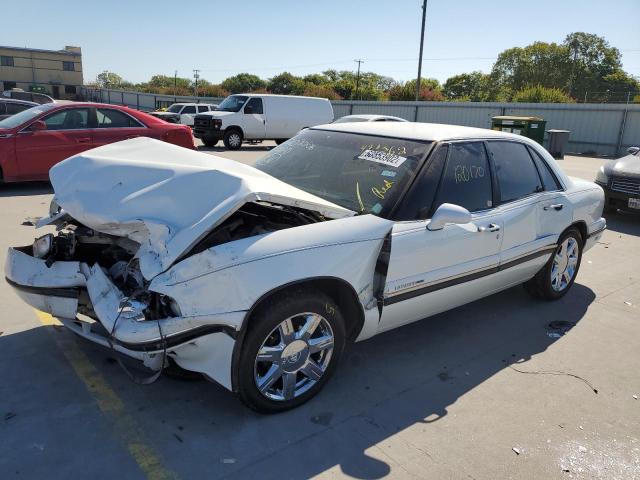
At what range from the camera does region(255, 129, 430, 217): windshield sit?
3.50 meters

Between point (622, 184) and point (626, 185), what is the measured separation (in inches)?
2.9

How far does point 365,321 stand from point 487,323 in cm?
179

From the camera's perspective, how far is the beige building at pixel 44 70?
73.4 meters

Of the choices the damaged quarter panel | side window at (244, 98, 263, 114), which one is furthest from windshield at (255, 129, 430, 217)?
side window at (244, 98, 263, 114)

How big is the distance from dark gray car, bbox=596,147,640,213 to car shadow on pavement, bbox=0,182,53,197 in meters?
10.1

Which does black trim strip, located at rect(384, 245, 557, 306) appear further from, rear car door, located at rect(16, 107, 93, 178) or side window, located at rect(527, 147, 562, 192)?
rear car door, located at rect(16, 107, 93, 178)

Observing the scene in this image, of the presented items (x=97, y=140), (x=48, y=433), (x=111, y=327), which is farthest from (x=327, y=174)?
(x=97, y=140)

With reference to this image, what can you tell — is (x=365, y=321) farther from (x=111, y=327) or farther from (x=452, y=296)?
(x=111, y=327)

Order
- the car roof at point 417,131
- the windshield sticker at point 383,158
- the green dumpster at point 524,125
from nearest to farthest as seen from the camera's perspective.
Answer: the windshield sticker at point 383,158
the car roof at point 417,131
the green dumpster at point 524,125

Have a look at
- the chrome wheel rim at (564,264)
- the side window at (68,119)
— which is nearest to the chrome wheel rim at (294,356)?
the chrome wheel rim at (564,264)

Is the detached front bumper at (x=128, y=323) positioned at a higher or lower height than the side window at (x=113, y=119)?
lower

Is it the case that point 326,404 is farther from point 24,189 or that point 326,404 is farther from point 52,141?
point 24,189

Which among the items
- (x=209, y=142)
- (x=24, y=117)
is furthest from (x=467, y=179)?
(x=209, y=142)

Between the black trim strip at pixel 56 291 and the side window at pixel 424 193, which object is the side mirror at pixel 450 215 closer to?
the side window at pixel 424 193
